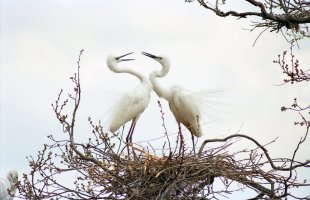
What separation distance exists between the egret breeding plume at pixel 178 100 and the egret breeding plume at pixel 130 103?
13cm

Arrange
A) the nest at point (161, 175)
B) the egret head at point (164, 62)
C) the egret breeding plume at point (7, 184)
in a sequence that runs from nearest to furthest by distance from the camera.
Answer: the nest at point (161, 175) → the egret head at point (164, 62) → the egret breeding plume at point (7, 184)

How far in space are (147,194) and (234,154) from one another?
0.90 meters

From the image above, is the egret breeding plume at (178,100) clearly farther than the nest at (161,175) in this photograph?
Yes

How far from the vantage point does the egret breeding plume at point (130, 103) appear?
1038 centimetres

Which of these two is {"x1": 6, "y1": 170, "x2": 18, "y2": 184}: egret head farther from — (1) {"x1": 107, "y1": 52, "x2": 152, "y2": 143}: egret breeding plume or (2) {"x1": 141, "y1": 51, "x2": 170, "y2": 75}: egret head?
(2) {"x1": 141, "y1": 51, "x2": 170, "y2": 75}: egret head

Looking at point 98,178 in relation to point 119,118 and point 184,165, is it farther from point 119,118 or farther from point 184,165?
point 119,118

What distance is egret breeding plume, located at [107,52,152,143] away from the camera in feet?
34.1

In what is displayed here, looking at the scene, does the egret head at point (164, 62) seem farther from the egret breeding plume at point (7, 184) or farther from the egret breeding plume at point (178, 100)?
the egret breeding plume at point (7, 184)

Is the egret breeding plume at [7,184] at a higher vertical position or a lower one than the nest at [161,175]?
higher

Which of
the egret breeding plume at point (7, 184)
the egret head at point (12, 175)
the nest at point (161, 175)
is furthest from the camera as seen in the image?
the egret head at point (12, 175)

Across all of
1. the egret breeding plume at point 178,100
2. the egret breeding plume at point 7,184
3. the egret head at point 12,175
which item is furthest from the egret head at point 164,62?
the egret head at point 12,175

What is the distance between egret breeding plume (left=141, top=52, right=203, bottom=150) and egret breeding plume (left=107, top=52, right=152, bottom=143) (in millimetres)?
128

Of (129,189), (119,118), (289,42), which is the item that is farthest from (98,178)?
(119,118)

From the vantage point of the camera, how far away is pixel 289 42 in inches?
Result: 332
